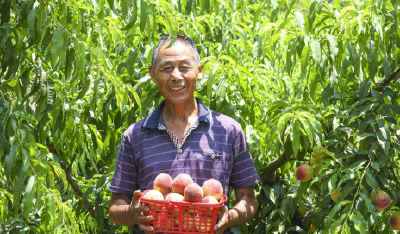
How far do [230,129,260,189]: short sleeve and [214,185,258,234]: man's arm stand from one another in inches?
2.0

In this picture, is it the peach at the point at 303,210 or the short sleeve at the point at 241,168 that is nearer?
the short sleeve at the point at 241,168

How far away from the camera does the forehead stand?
218cm

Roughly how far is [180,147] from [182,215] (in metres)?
0.41

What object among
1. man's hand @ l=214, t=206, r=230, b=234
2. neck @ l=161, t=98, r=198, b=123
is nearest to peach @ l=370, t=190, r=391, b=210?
man's hand @ l=214, t=206, r=230, b=234

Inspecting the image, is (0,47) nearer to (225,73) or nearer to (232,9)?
(225,73)

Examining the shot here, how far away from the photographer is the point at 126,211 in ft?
6.73

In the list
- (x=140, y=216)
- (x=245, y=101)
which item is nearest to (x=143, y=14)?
(x=140, y=216)

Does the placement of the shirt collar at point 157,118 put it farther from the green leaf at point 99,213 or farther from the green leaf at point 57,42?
the green leaf at point 99,213

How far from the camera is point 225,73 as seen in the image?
2.54 meters

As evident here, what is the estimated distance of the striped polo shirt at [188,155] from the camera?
2.11 meters

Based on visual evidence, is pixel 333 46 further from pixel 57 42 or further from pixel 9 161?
pixel 9 161

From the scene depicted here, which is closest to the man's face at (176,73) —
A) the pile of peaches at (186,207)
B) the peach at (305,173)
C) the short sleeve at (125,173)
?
the short sleeve at (125,173)

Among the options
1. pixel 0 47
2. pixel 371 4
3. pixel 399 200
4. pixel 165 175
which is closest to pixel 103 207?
pixel 165 175

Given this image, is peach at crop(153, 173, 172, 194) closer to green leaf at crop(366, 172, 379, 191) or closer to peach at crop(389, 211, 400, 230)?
green leaf at crop(366, 172, 379, 191)
